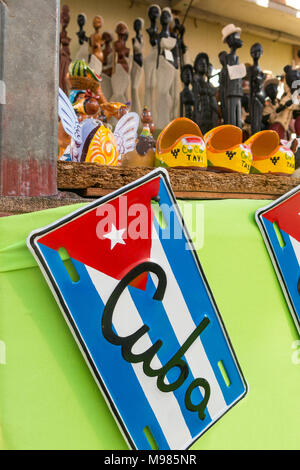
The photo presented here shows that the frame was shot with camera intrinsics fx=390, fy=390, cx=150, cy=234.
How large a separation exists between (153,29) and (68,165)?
1.14 meters

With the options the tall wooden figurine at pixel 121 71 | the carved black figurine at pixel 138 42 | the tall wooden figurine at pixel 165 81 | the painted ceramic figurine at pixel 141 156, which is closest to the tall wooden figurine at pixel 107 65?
the tall wooden figurine at pixel 121 71

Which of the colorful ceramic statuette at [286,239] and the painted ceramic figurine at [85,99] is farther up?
the painted ceramic figurine at [85,99]

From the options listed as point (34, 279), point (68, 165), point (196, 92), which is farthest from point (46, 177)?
point (196, 92)

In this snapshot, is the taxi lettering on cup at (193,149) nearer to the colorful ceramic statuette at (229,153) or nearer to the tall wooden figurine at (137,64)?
the colorful ceramic statuette at (229,153)

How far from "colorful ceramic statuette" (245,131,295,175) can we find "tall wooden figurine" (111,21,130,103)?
846 millimetres

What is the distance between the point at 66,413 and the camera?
507 mm

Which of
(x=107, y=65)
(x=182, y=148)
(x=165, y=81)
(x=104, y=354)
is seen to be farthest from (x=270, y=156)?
(x=107, y=65)

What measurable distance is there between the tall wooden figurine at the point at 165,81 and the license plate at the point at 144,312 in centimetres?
104

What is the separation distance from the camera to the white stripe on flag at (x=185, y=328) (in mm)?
550

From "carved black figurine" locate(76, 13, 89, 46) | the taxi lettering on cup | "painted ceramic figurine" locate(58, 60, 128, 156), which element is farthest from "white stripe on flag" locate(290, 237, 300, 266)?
"carved black figurine" locate(76, 13, 89, 46)

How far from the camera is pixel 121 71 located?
1654mm

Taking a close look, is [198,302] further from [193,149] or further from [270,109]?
[270,109]

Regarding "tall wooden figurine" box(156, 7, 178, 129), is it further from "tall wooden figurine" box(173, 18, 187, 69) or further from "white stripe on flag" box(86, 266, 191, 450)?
"white stripe on flag" box(86, 266, 191, 450)

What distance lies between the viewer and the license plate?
1.62 ft
